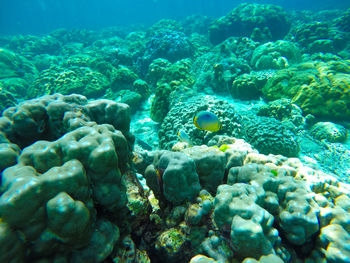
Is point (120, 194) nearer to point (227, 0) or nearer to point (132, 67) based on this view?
point (132, 67)

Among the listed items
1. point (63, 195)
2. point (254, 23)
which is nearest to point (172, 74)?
point (63, 195)

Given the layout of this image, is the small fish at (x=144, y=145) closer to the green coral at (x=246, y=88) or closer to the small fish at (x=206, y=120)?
the small fish at (x=206, y=120)

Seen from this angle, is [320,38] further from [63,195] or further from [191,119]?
[63,195]

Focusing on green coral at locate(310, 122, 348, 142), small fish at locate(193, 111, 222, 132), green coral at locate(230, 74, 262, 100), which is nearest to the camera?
small fish at locate(193, 111, 222, 132)

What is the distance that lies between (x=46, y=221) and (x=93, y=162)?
22.6 inches

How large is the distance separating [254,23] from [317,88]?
10.5 m

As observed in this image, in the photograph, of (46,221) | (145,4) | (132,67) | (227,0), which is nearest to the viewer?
(46,221)

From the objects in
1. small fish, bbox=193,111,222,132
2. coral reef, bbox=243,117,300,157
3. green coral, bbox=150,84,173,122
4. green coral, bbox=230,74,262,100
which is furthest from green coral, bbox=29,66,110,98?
coral reef, bbox=243,117,300,157

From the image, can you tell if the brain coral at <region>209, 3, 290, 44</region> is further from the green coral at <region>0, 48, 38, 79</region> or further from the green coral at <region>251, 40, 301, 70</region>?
the green coral at <region>0, 48, 38, 79</region>

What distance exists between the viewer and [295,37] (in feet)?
40.7

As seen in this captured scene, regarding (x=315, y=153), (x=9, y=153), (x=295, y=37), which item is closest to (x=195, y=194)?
(x=9, y=153)

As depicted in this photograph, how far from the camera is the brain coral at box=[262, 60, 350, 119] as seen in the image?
6.02 metres

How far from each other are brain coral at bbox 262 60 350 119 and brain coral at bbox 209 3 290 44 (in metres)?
7.29

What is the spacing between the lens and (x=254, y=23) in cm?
1380
